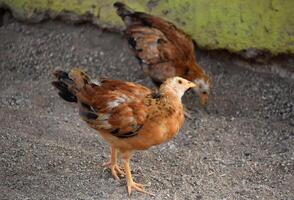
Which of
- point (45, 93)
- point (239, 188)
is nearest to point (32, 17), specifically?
point (45, 93)

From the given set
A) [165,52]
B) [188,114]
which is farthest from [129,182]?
[165,52]

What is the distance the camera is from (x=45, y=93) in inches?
299

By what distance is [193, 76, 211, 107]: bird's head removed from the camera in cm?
736

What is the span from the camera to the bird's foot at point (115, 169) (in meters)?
5.97

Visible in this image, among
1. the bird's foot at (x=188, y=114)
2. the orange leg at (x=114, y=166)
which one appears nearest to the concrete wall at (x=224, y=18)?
the bird's foot at (x=188, y=114)

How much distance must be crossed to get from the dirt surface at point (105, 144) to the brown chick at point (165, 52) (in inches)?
13.5

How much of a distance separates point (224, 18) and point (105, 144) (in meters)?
2.01

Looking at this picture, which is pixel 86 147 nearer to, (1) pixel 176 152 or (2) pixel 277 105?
(1) pixel 176 152

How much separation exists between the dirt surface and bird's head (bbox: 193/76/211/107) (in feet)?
0.41

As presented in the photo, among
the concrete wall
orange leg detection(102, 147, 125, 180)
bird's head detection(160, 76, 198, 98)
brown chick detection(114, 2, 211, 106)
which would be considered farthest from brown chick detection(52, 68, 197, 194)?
the concrete wall

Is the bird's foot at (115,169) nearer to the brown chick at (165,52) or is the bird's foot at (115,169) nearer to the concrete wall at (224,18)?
the brown chick at (165,52)

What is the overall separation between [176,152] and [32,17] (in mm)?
2927

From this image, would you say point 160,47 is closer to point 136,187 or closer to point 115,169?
point 115,169

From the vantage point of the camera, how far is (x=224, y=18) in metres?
7.62
